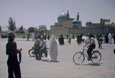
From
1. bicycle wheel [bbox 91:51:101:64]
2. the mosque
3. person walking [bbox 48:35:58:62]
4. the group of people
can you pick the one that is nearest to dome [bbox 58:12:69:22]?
the mosque

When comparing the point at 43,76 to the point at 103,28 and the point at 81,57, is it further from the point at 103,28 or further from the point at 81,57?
the point at 103,28

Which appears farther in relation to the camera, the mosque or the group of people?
the mosque

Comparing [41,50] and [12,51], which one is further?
[41,50]

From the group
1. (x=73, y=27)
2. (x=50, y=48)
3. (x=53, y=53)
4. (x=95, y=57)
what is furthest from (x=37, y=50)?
(x=73, y=27)

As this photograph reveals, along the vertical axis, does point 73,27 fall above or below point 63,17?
below

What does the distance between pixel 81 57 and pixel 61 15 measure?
117 metres

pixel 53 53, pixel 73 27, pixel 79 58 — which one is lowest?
pixel 79 58

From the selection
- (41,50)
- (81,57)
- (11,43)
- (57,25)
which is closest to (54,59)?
(41,50)

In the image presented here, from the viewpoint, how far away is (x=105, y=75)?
7.93 meters

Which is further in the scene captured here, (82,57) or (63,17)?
(63,17)

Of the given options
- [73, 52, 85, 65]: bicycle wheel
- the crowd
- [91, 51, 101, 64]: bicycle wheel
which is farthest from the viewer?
[91, 51, 101, 64]: bicycle wheel

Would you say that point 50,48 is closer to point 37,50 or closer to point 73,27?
point 37,50

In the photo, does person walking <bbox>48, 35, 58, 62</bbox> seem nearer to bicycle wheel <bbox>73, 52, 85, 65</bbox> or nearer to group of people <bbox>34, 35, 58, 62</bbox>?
group of people <bbox>34, 35, 58, 62</bbox>

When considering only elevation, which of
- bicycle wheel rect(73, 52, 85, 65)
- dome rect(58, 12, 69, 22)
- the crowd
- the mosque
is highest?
dome rect(58, 12, 69, 22)
